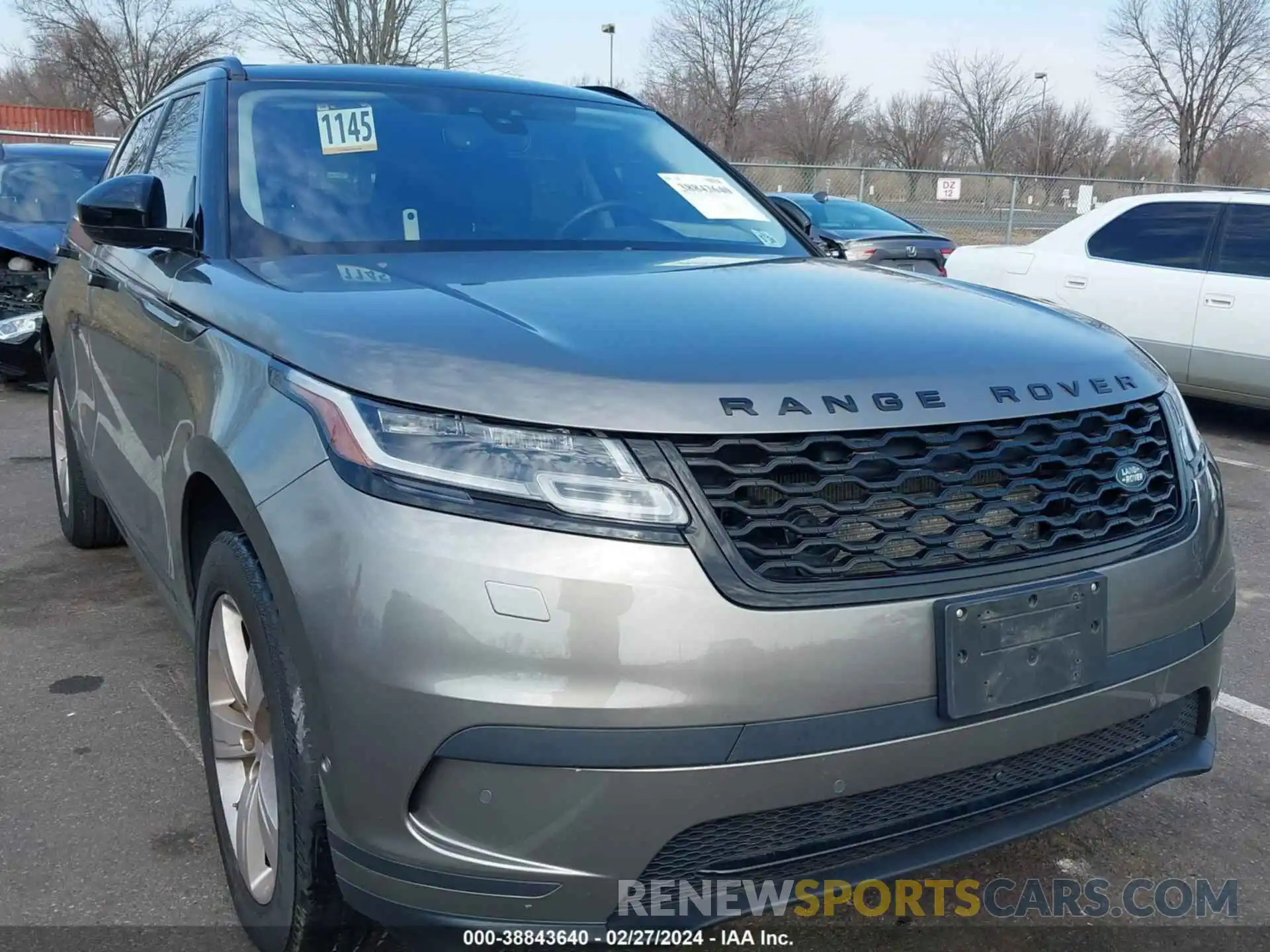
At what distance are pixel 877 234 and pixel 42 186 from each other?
6.48 m

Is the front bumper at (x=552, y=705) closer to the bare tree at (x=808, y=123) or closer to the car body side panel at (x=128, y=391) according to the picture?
the car body side panel at (x=128, y=391)

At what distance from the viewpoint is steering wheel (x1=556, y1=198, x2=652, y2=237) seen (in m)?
2.93

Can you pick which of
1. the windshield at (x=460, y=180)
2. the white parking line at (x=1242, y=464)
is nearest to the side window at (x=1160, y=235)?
the white parking line at (x=1242, y=464)

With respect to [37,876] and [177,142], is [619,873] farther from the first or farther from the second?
[177,142]

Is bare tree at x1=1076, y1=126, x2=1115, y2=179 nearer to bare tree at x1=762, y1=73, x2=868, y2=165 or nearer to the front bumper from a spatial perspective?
bare tree at x1=762, y1=73, x2=868, y2=165

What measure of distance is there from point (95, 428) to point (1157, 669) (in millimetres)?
2947

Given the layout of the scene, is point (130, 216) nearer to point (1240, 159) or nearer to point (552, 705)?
point (552, 705)

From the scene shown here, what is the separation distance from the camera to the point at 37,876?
243 centimetres

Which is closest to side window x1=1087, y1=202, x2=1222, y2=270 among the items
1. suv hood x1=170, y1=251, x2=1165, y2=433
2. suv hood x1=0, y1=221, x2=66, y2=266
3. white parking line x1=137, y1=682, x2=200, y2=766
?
white parking line x1=137, y1=682, x2=200, y2=766

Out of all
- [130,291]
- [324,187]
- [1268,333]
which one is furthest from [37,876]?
[1268,333]

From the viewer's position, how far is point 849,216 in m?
10.9

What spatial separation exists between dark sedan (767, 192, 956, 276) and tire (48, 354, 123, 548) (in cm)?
385

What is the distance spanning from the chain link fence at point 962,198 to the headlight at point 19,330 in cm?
1434

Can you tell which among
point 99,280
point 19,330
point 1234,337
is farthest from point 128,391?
point 1234,337
